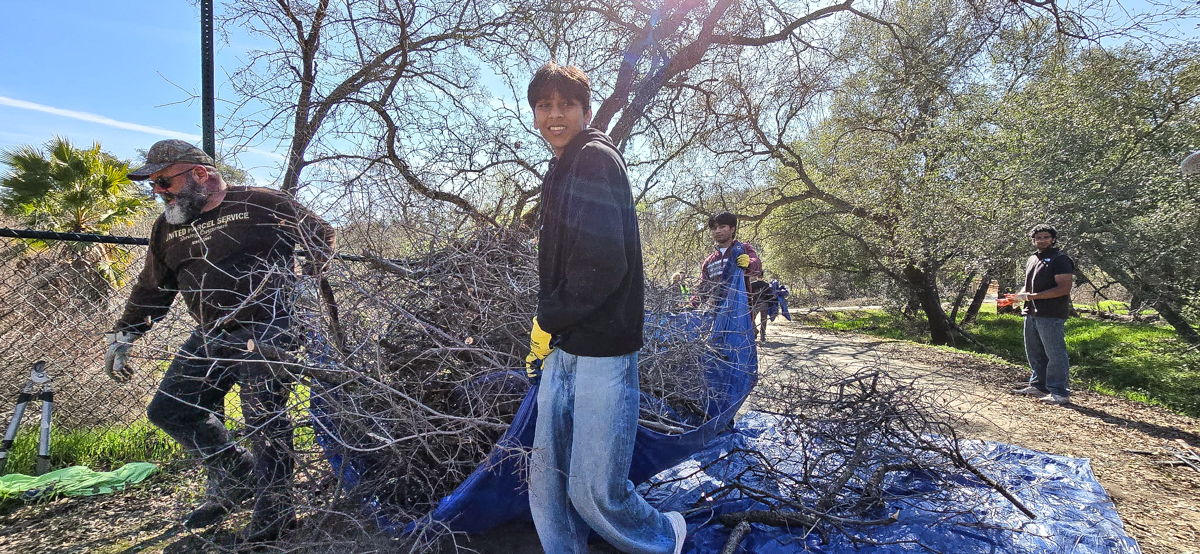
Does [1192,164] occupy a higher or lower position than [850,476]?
higher

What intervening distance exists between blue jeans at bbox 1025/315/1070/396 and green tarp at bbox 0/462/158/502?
22.4 feet

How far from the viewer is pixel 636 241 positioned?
165 centimetres

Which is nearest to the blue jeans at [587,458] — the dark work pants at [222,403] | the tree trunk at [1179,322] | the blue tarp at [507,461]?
the blue tarp at [507,461]

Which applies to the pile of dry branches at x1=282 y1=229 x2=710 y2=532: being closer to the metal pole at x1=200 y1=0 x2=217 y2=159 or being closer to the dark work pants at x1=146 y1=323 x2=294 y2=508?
the dark work pants at x1=146 y1=323 x2=294 y2=508

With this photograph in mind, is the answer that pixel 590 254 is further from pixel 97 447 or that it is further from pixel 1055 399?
pixel 1055 399

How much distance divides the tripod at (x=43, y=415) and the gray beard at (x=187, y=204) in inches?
51.6

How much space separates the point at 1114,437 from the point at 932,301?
7112 mm

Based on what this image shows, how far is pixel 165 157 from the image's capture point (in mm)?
2336

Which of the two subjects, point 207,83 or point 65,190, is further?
point 65,190

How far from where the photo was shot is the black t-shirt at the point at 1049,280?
15.3ft

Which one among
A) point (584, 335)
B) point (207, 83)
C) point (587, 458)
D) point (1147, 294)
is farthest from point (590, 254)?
point (1147, 294)

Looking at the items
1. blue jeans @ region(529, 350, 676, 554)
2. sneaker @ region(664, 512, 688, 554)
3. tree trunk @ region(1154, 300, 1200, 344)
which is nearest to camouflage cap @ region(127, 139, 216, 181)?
blue jeans @ region(529, 350, 676, 554)

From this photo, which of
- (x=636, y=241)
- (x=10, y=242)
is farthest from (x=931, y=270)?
(x=10, y=242)

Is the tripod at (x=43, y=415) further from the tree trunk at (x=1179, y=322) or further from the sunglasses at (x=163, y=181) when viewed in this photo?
the tree trunk at (x=1179, y=322)
